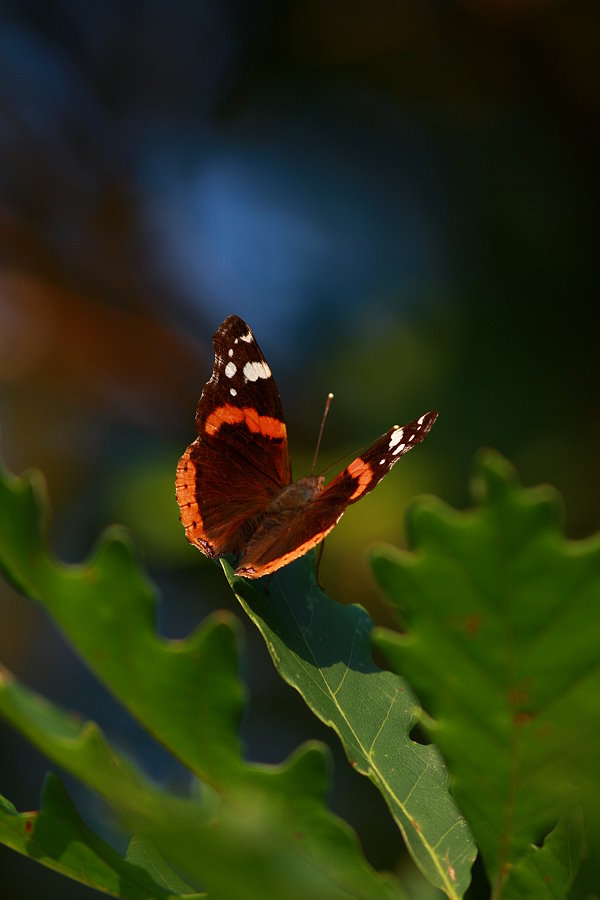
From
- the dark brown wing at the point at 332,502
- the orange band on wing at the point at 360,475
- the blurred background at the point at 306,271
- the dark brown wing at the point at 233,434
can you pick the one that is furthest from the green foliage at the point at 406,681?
the blurred background at the point at 306,271

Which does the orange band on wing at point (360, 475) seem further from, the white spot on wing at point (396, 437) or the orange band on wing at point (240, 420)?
the orange band on wing at point (240, 420)

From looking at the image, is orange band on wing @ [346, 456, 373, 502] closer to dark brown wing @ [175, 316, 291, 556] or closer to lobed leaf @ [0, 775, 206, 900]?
dark brown wing @ [175, 316, 291, 556]

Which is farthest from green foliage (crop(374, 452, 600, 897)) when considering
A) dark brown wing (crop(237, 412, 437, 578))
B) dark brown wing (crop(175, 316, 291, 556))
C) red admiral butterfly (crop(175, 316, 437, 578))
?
dark brown wing (crop(175, 316, 291, 556))

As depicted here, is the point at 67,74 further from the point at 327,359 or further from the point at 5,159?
the point at 327,359

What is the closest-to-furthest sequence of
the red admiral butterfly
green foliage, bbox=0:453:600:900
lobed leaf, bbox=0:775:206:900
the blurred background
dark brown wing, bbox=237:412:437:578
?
green foliage, bbox=0:453:600:900 < lobed leaf, bbox=0:775:206:900 < dark brown wing, bbox=237:412:437:578 < the red admiral butterfly < the blurred background

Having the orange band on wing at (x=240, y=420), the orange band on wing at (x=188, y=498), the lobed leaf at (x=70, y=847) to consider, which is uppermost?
the orange band on wing at (x=240, y=420)

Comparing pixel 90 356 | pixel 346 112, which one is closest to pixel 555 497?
pixel 90 356

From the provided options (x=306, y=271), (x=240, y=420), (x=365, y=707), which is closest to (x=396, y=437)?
(x=240, y=420)

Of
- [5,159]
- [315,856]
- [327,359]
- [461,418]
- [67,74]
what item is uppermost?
[67,74]
